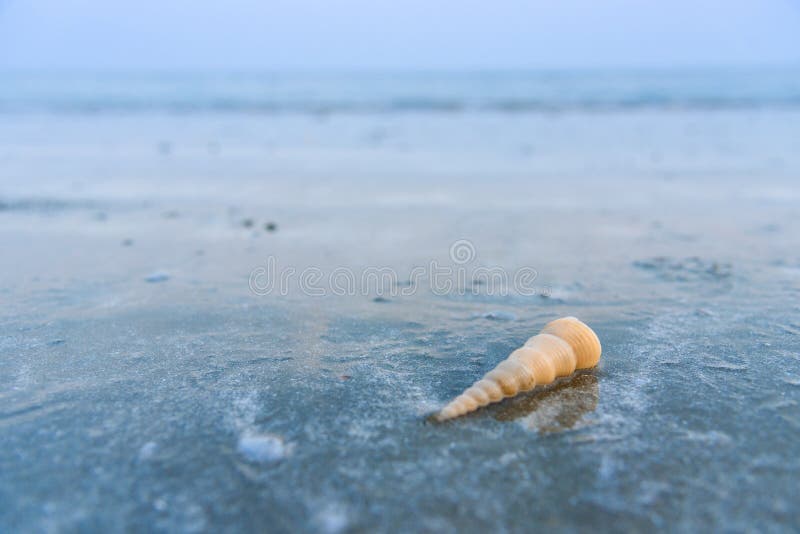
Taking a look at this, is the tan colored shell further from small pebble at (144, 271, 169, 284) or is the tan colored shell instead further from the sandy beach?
small pebble at (144, 271, 169, 284)

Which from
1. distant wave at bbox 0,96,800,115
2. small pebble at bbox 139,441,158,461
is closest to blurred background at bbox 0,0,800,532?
small pebble at bbox 139,441,158,461

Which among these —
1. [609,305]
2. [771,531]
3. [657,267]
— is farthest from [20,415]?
[657,267]

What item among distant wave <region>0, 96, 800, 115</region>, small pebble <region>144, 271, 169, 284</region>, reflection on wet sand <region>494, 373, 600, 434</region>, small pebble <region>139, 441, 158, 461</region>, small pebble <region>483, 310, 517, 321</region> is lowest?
small pebble <region>139, 441, 158, 461</region>

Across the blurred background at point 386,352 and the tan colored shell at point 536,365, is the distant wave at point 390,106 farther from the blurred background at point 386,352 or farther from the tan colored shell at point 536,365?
the tan colored shell at point 536,365

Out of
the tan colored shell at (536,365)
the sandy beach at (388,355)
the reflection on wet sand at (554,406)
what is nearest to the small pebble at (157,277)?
the sandy beach at (388,355)

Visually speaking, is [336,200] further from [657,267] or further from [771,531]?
[771,531]
